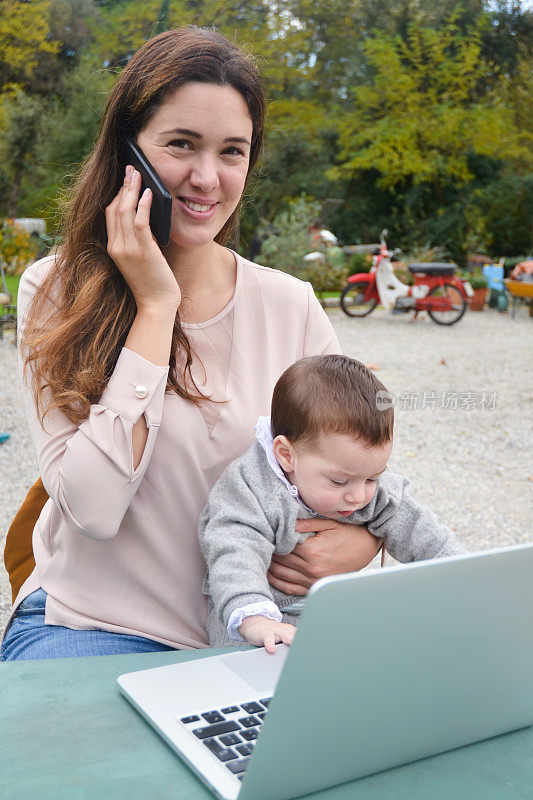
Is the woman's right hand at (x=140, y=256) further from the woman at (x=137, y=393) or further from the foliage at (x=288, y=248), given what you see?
the foliage at (x=288, y=248)

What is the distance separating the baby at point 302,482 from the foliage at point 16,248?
7.50 meters

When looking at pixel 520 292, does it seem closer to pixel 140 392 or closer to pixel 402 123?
pixel 402 123

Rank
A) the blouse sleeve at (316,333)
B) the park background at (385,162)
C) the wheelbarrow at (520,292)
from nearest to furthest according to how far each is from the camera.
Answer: the blouse sleeve at (316,333), the park background at (385,162), the wheelbarrow at (520,292)

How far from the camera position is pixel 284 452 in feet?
4.38

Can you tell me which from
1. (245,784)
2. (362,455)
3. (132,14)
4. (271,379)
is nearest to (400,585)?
(245,784)

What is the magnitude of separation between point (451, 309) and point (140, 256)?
33.7 ft

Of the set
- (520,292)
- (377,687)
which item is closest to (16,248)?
(520,292)

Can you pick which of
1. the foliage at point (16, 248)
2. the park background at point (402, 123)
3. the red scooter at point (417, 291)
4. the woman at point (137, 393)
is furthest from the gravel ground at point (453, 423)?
the park background at point (402, 123)

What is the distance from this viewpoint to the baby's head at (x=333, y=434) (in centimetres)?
127

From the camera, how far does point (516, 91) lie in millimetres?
16750

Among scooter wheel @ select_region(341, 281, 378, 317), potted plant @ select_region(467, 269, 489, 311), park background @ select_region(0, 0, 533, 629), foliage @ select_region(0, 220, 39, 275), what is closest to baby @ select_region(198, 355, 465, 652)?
park background @ select_region(0, 0, 533, 629)

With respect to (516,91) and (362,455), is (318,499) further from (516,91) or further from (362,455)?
(516,91)

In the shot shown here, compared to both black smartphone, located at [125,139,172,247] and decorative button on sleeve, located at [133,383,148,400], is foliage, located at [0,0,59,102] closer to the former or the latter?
black smartphone, located at [125,139,172,247]

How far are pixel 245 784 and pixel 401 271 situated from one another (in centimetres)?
1342
